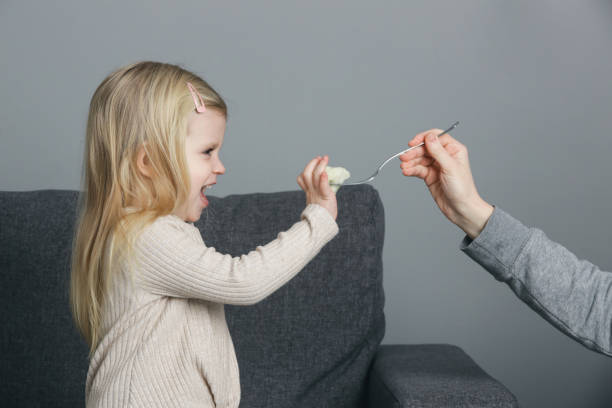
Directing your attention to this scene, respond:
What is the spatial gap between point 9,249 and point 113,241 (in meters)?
0.71

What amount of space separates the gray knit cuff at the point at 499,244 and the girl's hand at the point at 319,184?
262 millimetres

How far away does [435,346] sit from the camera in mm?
1652

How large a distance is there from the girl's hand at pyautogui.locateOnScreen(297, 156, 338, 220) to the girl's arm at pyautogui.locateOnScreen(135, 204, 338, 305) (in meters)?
0.05

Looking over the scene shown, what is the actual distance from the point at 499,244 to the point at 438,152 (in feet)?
0.71

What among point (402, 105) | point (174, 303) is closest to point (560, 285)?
point (174, 303)

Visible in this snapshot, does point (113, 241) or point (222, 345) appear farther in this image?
point (222, 345)

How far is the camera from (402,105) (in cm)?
209

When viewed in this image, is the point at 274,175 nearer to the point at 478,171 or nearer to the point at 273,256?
the point at 478,171

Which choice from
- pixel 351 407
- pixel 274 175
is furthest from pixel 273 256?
pixel 274 175

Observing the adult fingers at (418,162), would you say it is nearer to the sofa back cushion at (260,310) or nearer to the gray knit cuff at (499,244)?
the gray knit cuff at (499,244)

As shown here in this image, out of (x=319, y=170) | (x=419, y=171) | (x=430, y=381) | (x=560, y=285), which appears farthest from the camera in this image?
(x=430, y=381)

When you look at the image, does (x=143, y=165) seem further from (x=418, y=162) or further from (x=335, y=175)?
(x=418, y=162)

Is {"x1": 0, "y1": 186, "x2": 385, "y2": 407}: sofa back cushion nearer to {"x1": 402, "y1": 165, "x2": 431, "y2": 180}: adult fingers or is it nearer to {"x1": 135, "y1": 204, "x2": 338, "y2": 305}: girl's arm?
{"x1": 402, "y1": 165, "x2": 431, "y2": 180}: adult fingers

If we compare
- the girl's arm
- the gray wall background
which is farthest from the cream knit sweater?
the gray wall background
